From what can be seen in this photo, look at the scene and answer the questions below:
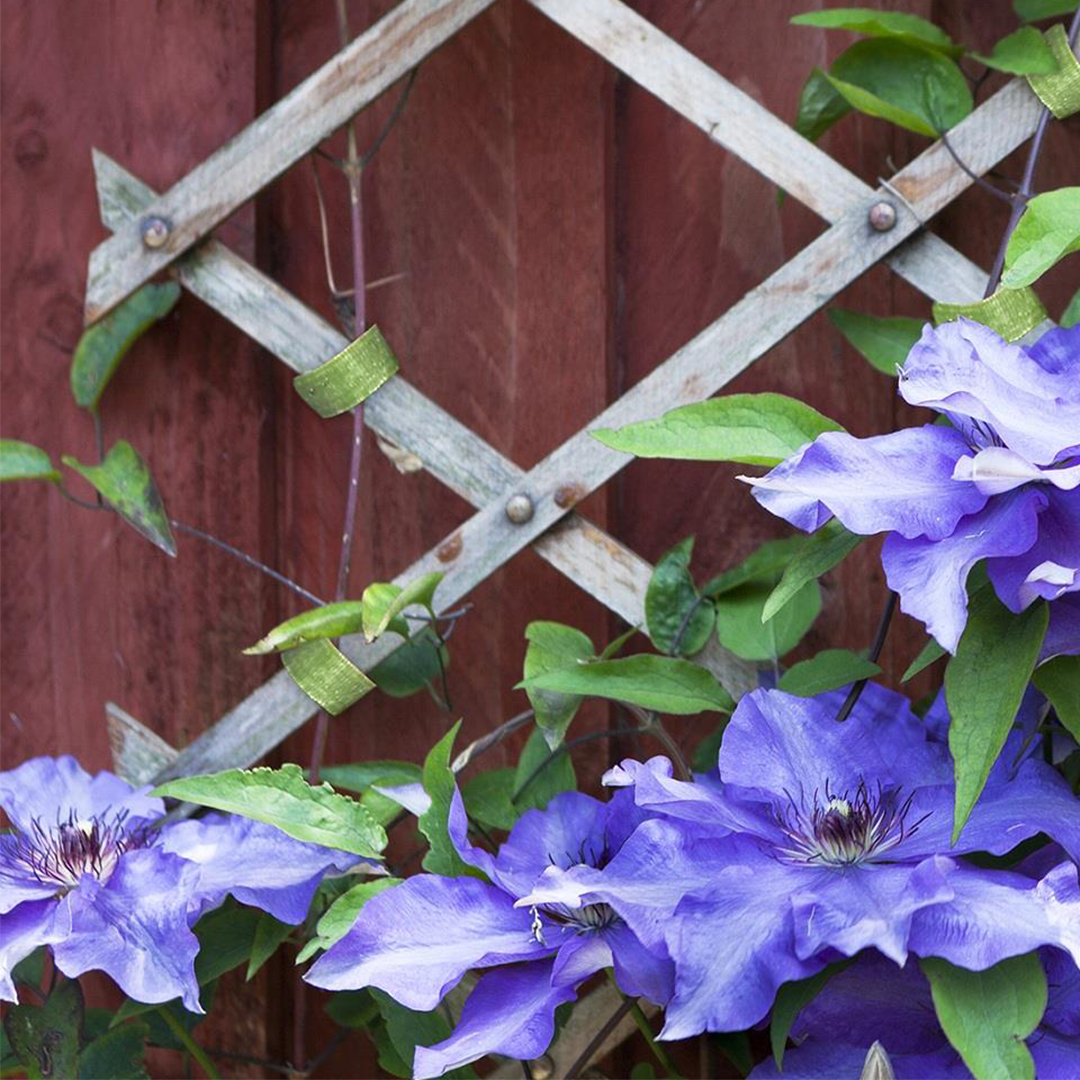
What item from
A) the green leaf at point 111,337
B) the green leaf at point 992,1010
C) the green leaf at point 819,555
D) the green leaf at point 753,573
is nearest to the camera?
the green leaf at point 992,1010

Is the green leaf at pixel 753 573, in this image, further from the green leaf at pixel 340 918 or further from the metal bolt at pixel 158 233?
the metal bolt at pixel 158 233

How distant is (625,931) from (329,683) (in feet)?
0.81

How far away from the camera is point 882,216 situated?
0.80 metres

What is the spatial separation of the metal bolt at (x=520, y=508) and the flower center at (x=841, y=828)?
0.27m

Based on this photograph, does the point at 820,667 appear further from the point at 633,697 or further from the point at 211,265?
the point at 211,265

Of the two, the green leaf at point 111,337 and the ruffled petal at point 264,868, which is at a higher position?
the green leaf at point 111,337

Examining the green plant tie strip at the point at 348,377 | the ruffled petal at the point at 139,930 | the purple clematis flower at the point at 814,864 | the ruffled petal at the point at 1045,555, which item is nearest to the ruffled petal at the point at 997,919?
the purple clematis flower at the point at 814,864

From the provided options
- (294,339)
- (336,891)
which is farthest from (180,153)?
(336,891)

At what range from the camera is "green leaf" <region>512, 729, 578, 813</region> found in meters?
0.79

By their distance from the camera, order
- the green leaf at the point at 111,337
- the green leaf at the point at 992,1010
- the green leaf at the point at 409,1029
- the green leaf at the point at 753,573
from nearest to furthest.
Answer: the green leaf at the point at 992,1010, the green leaf at the point at 409,1029, the green leaf at the point at 753,573, the green leaf at the point at 111,337

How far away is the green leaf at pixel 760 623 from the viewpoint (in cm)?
78

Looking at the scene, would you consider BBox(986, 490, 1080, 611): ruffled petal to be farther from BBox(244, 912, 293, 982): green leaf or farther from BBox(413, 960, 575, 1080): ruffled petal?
BBox(244, 912, 293, 982): green leaf

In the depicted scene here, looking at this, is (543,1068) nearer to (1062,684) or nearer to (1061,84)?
(1062,684)

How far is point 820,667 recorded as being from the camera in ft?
2.34
